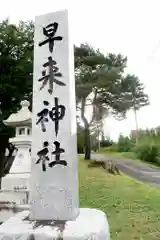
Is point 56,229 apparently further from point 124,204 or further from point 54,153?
point 124,204

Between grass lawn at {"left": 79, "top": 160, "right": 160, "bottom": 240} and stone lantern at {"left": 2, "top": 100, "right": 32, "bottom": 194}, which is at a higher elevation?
stone lantern at {"left": 2, "top": 100, "right": 32, "bottom": 194}

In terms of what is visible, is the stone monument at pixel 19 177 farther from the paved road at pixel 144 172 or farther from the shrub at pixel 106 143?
the shrub at pixel 106 143

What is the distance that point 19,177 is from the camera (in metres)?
5.32

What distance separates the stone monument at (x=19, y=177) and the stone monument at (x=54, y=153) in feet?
9.06

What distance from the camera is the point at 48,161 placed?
7.79ft

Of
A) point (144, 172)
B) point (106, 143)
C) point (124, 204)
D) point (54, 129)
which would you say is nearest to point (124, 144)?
point (106, 143)

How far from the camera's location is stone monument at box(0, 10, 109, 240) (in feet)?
6.52

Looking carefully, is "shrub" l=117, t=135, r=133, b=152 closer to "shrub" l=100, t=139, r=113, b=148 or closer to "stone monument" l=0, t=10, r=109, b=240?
"shrub" l=100, t=139, r=113, b=148

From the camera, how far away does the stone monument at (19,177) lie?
4.99 m

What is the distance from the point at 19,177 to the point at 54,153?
3223mm

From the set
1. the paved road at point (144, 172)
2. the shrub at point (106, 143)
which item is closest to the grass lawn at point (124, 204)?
the paved road at point (144, 172)

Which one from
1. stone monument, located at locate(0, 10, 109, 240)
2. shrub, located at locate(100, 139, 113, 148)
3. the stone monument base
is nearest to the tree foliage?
stone monument, located at locate(0, 10, 109, 240)

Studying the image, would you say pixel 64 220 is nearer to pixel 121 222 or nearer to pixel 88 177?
pixel 121 222

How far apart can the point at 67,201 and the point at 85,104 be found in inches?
474
